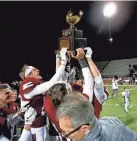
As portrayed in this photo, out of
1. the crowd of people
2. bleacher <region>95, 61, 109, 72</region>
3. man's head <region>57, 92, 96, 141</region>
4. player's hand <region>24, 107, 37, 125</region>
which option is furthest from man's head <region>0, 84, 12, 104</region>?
bleacher <region>95, 61, 109, 72</region>

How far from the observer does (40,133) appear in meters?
4.40

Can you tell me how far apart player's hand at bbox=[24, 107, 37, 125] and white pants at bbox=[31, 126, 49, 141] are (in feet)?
0.95

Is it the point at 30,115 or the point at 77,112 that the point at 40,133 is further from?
the point at 77,112

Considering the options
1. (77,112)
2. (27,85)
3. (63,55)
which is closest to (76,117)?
(77,112)

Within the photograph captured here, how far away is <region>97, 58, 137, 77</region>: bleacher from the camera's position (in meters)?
36.7

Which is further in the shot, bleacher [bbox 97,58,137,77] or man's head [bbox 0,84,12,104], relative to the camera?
bleacher [bbox 97,58,137,77]

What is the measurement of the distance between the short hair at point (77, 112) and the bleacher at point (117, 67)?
34.9 m

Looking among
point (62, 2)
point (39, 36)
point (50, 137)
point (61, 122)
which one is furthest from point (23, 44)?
point (61, 122)

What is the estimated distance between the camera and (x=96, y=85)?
3355 millimetres

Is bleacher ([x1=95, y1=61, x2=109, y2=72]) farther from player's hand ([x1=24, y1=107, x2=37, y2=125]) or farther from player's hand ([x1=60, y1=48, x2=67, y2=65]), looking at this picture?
player's hand ([x1=60, y1=48, x2=67, y2=65])

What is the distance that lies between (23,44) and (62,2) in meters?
5.06

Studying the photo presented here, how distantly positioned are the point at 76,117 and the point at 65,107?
0.07 m

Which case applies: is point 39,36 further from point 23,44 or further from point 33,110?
point 33,110

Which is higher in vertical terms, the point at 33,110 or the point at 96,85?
the point at 96,85
